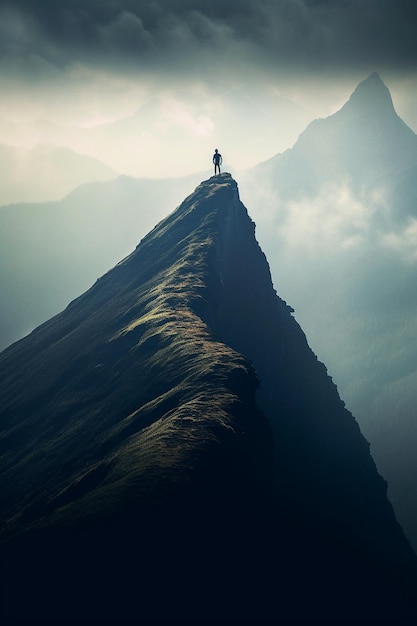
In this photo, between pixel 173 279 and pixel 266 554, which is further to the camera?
pixel 173 279

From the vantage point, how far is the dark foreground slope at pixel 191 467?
42.7 metres

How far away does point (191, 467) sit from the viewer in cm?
5447


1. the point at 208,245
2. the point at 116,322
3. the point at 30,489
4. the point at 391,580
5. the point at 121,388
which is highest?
the point at 208,245

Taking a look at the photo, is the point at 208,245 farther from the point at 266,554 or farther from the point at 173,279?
the point at 266,554

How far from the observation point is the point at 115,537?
43.5 metres

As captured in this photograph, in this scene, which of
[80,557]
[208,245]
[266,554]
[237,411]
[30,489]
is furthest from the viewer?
[208,245]

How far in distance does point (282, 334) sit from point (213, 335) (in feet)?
205

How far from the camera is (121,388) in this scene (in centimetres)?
11031

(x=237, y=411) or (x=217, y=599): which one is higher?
(x=237, y=411)

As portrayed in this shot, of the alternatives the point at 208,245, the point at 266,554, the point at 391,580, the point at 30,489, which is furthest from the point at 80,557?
the point at 208,245

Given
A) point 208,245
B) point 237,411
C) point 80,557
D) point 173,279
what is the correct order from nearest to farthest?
point 80,557 → point 237,411 → point 173,279 → point 208,245

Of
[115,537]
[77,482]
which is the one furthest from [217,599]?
[77,482]

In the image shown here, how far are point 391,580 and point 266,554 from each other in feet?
221

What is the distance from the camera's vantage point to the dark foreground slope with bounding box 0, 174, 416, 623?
42688 mm
